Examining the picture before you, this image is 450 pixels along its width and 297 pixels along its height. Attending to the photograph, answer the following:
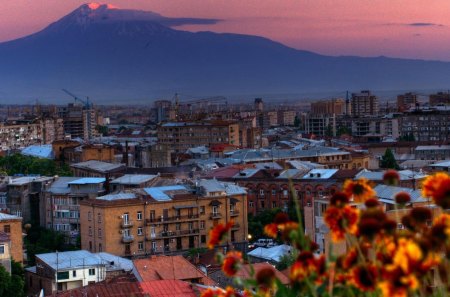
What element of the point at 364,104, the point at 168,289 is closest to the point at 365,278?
the point at 168,289

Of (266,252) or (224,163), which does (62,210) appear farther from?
(224,163)

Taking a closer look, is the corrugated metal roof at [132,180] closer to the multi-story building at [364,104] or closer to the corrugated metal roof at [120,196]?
the corrugated metal roof at [120,196]

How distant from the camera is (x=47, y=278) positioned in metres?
22.2

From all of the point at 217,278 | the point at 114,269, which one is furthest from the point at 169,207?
the point at 217,278

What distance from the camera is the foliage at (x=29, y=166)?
48.8m

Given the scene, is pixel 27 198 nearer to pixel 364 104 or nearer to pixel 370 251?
pixel 370 251

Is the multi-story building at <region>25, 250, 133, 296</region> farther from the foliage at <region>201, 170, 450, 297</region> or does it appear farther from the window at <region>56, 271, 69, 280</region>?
the foliage at <region>201, 170, 450, 297</region>

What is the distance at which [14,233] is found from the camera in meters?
25.1

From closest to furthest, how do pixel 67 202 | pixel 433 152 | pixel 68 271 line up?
pixel 68 271 < pixel 67 202 < pixel 433 152

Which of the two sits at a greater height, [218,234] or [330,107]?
[218,234]

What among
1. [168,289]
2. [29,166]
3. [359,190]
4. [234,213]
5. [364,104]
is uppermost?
[359,190]

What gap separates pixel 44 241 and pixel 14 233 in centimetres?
553

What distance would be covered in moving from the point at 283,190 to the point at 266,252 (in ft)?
41.5

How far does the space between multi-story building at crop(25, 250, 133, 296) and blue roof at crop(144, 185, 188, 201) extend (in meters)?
6.54
